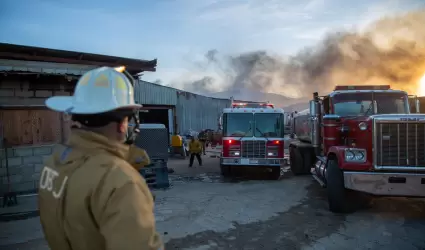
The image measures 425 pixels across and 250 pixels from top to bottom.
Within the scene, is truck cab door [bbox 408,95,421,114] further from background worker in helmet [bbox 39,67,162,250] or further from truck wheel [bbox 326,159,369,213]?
background worker in helmet [bbox 39,67,162,250]

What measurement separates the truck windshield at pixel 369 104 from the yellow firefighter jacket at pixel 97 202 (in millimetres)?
7736

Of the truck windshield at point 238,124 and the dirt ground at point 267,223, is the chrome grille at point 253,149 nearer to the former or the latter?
the truck windshield at point 238,124

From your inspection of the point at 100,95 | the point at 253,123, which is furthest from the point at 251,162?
the point at 100,95

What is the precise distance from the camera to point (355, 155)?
6848 mm

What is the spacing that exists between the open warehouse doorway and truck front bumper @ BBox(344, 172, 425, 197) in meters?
15.3

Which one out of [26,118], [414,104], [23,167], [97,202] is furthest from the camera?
[26,118]

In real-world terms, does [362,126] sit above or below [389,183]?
above

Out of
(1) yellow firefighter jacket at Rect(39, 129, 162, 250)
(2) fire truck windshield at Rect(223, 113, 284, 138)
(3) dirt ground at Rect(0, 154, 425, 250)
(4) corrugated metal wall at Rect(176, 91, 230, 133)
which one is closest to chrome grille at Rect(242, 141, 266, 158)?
(2) fire truck windshield at Rect(223, 113, 284, 138)

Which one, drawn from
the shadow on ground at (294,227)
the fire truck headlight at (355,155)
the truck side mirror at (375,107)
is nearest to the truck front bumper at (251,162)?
the shadow on ground at (294,227)

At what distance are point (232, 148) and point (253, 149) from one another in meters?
0.73

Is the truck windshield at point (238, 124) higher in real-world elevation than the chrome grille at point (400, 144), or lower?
higher

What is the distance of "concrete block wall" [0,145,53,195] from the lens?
859 centimetres

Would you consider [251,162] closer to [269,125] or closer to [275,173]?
[275,173]

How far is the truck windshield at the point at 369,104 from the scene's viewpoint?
8.20 m
